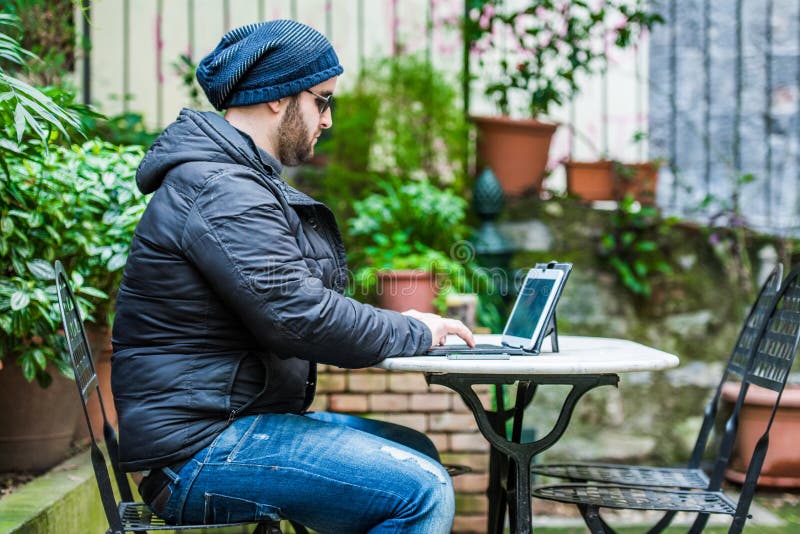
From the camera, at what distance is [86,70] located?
4.40 m

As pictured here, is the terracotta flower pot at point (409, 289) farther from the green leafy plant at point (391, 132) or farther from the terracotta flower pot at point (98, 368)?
the terracotta flower pot at point (98, 368)

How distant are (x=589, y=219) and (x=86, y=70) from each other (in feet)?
8.62

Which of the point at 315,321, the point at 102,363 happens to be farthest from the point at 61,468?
the point at 315,321

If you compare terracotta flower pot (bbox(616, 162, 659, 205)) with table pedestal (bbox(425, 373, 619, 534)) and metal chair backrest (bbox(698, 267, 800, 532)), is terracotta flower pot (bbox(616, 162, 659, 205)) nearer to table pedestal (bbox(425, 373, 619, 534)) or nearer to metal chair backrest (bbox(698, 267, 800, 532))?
metal chair backrest (bbox(698, 267, 800, 532))

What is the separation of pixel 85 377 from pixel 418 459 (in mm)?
774

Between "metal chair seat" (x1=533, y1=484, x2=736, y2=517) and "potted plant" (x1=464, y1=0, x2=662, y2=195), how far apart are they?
261 cm

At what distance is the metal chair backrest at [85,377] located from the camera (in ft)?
5.80

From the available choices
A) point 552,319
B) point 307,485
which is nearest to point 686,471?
point 552,319

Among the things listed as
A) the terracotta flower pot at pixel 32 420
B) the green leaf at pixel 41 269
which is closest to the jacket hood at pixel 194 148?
the green leaf at pixel 41 269

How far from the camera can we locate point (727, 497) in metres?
2.17

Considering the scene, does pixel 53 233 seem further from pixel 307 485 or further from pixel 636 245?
pixel 636 245

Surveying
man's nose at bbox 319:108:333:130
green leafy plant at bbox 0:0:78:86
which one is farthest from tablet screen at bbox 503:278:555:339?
green leafy plant at bbox 0:0:78:86

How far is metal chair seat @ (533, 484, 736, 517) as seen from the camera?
6.61 ft

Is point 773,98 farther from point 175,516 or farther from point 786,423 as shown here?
point 175,516
